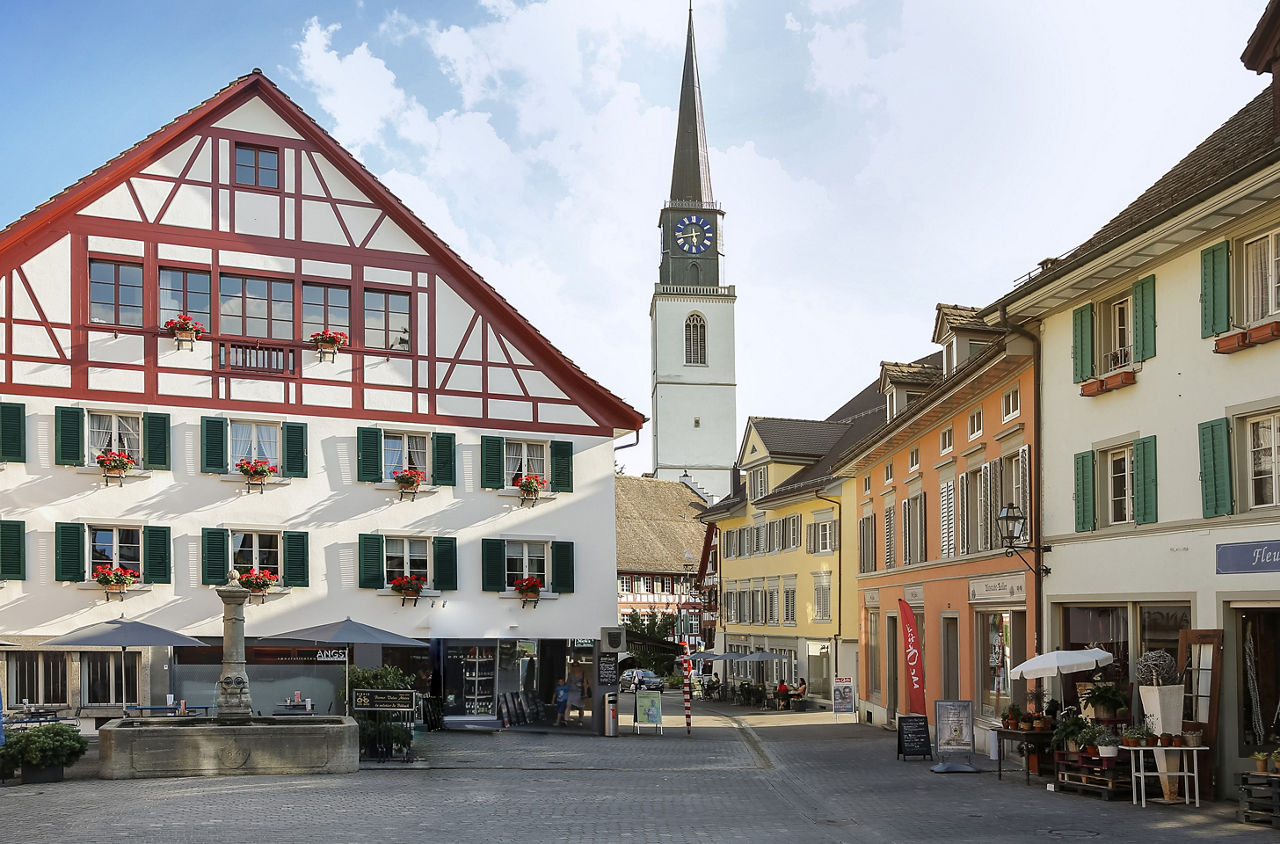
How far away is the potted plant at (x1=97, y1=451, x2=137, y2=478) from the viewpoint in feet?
86.7

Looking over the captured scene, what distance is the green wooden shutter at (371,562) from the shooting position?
28750mm

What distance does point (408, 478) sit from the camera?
1144 inches

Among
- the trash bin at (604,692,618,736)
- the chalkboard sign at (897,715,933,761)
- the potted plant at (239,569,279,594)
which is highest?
the potted plant at (239,569,279,594)

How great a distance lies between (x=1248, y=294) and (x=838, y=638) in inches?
1099

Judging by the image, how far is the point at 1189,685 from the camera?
16562 millimetres

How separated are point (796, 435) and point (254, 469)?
26.9 meters

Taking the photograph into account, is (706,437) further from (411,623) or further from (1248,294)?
(1248,294)

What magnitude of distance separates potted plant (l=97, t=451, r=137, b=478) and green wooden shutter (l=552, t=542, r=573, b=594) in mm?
9276

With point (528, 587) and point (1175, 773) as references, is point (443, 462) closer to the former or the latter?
point (528, 587)

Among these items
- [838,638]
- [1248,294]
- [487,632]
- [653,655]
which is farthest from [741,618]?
[1248,294]

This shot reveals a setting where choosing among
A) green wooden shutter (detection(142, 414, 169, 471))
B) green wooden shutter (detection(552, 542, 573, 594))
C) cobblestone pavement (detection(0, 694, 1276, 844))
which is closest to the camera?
cobblestone pavement (detection(0, 694, 1276, 844))

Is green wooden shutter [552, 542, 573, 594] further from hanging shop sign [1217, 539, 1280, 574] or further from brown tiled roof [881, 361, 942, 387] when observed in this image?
hanging shop sign [1217, 539, 1280, 574]

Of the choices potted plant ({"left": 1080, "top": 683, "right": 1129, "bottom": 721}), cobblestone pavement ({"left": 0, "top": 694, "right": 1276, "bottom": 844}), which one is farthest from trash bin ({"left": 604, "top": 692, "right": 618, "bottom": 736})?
potted plant ({"left": 1080, "top": 683, "right": 1129, "bottom": 721})

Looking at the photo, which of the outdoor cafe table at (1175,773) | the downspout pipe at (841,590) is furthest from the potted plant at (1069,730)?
the downspout pipe at (841,590)
